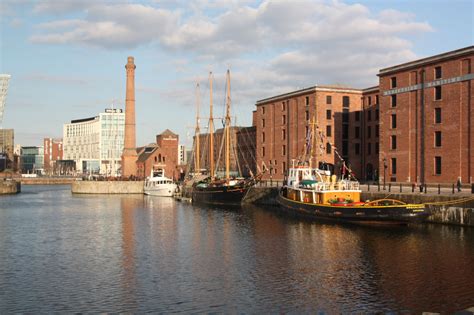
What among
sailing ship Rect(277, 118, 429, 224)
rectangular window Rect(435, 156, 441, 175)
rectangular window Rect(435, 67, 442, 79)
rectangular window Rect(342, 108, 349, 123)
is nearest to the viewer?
sailing ship Rect(277, 118, 429, 224)

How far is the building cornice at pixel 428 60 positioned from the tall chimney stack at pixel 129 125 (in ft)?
225

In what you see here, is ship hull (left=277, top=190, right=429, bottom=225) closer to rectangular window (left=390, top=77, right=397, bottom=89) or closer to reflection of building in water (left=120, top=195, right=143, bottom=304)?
reflection of building in water (left=120, top=195, right=143, bottom=304)

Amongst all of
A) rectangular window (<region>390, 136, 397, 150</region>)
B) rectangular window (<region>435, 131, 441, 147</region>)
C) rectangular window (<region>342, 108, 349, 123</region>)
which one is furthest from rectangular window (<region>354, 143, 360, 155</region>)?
rectangular window (<region>435, 131, 441, 147</region>)

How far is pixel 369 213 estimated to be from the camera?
50219 millimetres

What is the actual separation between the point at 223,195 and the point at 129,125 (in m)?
51.9

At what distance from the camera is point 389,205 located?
49.6 meters

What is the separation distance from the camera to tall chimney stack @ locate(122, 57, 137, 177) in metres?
129

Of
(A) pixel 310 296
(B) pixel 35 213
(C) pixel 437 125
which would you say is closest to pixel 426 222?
(C) pixel 437 125

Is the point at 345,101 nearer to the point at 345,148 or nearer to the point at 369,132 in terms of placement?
the point at 369,132

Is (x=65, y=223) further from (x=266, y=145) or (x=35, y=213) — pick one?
(x=266, y=145)

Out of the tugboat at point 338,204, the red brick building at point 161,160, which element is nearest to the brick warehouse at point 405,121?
the tugboat at point 338,204

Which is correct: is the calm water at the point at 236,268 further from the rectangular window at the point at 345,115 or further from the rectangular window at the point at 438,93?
the rectangular window at the point at 345,115

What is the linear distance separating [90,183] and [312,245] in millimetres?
95753

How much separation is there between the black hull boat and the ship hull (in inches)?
970
